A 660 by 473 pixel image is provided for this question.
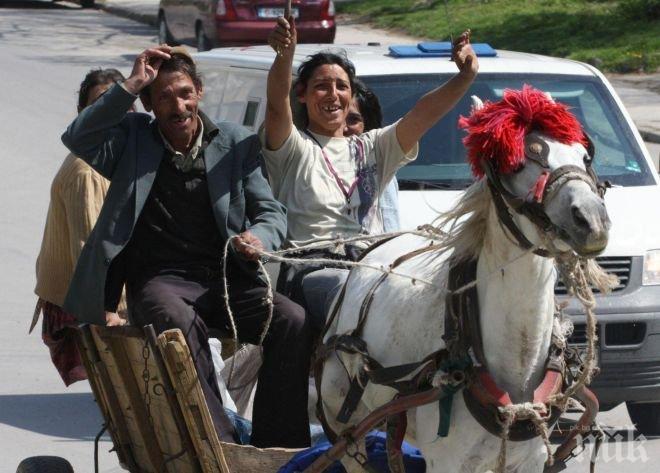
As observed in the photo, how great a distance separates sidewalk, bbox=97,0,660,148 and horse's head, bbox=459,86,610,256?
11.5 m

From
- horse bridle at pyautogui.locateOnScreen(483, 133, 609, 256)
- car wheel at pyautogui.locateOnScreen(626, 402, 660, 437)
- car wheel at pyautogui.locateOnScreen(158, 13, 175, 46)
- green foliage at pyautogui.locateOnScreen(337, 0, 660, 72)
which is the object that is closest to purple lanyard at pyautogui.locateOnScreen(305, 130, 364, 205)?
horse bridle at pyautogui.locateOnScreen(483, 133, 609, 256)

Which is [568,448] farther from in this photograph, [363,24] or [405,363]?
[363,24]

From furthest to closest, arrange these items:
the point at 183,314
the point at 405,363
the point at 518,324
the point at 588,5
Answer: the point at 588,5
the point at 183,314
the point at 405,363
the point at 518,324

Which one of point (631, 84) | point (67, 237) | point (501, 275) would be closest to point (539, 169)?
point (501, 275)

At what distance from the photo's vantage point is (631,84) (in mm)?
20297

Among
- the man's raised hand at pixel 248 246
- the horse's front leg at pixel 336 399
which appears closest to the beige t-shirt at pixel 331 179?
the man's raised hand at pixel 248 246

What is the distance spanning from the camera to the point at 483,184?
437 centimetres

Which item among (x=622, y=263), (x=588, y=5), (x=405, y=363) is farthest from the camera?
(x=588, y=5)

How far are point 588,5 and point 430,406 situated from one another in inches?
A: 918

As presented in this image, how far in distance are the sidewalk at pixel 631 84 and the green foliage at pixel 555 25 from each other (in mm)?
448

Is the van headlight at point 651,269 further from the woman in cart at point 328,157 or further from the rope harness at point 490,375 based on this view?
the rope harness at point 490,375

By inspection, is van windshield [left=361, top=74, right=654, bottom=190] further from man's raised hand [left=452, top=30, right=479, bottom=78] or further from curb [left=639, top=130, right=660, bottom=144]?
curb [left=639, top=130, right=660, bottom=144]

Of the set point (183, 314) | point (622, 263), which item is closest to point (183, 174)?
point (183, 314)

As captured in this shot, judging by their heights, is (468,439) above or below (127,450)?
above
